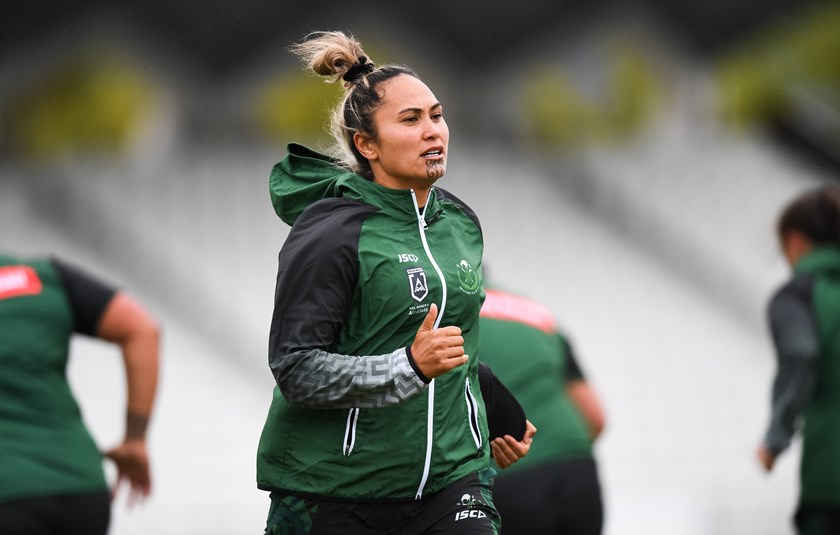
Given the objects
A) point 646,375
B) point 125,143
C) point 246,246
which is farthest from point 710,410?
point 125,143

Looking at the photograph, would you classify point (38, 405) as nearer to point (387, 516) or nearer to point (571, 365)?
point (387, 516)

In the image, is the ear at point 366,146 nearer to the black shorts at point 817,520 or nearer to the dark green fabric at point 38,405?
the dark green fabric at point 38,405

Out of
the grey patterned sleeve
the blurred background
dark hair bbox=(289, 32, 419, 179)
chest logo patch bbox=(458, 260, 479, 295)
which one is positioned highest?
the blurred background

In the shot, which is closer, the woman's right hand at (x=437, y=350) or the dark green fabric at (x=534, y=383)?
the woman's right hand at (x=437, y=350)

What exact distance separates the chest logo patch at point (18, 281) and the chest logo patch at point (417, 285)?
1468 millimetres

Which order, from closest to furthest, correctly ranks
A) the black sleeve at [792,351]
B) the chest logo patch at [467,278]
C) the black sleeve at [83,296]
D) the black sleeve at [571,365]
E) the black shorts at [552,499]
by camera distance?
the chest logo patch at [467,278] → the black sleeve at [83,296] → the black shorts at [552,499] → the black sleeve at [792,351] → the black sleeve at [571,365]

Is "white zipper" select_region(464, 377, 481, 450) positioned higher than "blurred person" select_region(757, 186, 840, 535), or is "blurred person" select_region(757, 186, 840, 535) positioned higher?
→ "blurred person" select_region(757, 186, 840, 535)

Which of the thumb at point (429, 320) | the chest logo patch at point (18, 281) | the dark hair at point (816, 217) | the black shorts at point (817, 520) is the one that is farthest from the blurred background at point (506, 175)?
the thumb at point (429, 320)

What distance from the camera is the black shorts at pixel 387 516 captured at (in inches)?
106

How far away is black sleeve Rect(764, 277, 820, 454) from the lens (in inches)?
184

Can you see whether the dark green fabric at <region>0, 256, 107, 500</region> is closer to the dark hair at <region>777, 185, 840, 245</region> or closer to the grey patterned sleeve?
the grey patterned sleeve

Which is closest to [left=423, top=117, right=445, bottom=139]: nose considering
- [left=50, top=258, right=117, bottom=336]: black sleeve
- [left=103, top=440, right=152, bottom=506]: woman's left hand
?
[left=50, top=258, right=117, bottom=336]: black sleeve

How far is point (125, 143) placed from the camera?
1364 cm

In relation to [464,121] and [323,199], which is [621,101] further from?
[323,199]
